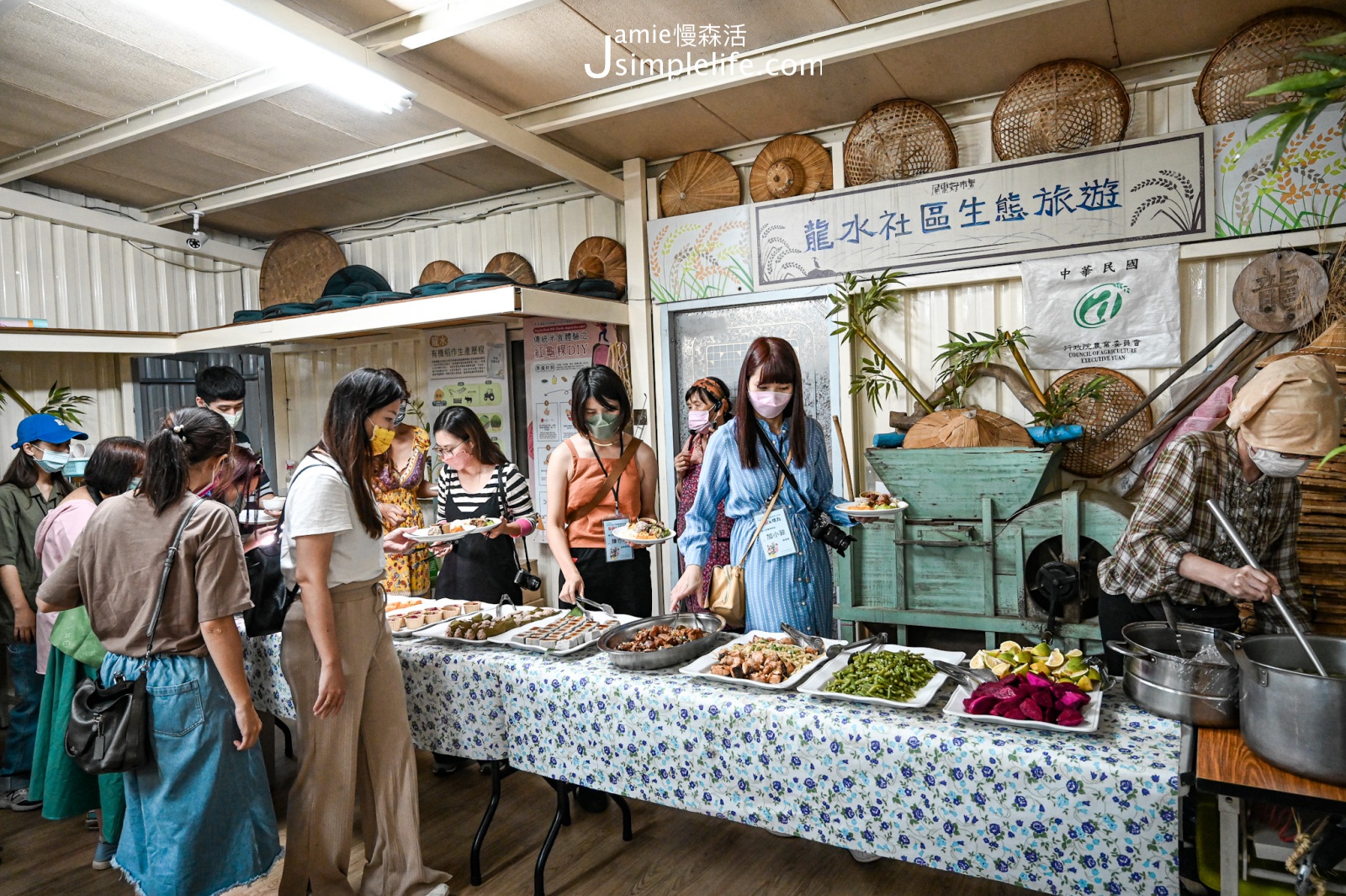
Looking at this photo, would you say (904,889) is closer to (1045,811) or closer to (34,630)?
(1045,811)

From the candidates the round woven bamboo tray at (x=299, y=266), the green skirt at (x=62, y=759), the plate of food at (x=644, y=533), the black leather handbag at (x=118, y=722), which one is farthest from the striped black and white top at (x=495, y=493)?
the round woven bamboo tray at (x=299, y=266)

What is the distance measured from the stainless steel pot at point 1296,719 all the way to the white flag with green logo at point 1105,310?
2721 millimetres

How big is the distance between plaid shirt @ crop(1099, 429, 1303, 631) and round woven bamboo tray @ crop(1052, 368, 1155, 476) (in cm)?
178

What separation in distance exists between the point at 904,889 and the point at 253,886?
217cm

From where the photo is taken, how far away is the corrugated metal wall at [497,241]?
548cm

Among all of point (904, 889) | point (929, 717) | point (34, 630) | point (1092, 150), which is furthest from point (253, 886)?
point (1092, 150)

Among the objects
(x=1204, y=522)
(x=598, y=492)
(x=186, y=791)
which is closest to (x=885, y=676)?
(x=1204, y=522)

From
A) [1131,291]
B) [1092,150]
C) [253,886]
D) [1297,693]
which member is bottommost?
[253,886]

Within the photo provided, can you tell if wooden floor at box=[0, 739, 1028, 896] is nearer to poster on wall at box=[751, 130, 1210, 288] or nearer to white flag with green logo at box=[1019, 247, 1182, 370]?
white flag with green logo at box=[1019, 247, 1182, 370]

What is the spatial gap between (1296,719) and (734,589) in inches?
67.5

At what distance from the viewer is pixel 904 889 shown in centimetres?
261

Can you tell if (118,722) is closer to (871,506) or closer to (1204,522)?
(871,506)

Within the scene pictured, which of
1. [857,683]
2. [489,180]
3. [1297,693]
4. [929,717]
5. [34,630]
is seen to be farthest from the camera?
[489,180]

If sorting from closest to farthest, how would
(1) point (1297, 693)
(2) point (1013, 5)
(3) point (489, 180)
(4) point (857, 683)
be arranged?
(1) point (1297, 693)
(4) point (857, 683)
(2) point (1013, 5)
(3) point (489, 180)
